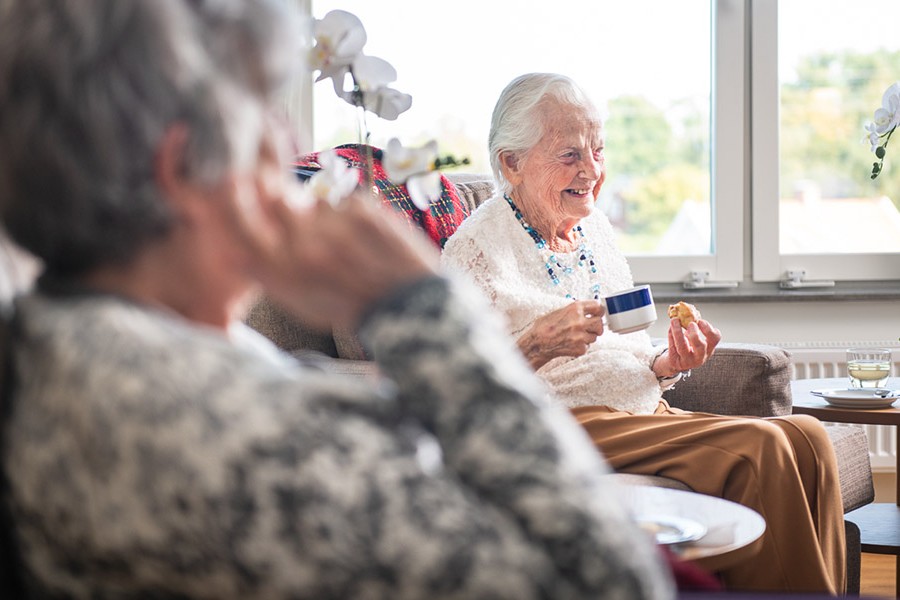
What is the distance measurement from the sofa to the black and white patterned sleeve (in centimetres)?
177

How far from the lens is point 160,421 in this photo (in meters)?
0.61

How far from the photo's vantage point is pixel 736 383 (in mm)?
2709

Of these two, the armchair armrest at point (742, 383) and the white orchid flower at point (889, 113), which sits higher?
the white orchid flower at point (889, 113)

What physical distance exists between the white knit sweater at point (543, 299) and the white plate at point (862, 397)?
0.42m

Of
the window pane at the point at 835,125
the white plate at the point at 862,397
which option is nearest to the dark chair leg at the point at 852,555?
the white plate at the point at 862,397

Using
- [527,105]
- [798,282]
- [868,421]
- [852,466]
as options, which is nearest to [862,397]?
[868,421]

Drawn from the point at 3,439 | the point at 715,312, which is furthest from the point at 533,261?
the point at 3,439

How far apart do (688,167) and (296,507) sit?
142 inches

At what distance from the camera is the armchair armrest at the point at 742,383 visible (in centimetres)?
268

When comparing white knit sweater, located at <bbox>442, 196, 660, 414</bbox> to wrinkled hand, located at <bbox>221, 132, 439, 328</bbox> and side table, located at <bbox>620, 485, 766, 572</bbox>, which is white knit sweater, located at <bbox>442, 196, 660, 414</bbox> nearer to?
side table, located at <bbox>620, 485, 766, 572</bbox>

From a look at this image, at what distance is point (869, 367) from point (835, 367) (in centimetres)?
131

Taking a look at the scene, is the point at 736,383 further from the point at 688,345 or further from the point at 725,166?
the point at 725,166

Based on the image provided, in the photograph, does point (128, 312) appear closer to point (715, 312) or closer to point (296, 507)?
point (296, 507)

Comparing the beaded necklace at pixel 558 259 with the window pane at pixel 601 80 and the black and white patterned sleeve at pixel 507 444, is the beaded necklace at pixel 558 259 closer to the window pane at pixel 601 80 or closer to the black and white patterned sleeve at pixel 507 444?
the window pane at pixel 601 80
